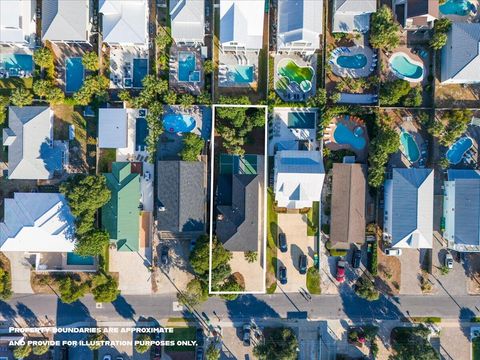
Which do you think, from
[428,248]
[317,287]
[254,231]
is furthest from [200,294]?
[428,248]

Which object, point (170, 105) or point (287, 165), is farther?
point (170, 105)

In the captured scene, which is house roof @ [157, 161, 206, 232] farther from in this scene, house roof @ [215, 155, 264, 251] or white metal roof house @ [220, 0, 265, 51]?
white metal roof house @ [220, 0, 265, 51]

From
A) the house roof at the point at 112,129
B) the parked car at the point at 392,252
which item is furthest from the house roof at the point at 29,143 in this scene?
the parked car at the point at 392,252

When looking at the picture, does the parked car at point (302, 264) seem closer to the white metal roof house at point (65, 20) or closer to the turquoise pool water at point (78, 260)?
the turquoise pool water at point (78, 260)

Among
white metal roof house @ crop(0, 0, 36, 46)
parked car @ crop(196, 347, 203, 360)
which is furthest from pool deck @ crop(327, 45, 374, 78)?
parked car @ crop(196, 347, 203, 360)

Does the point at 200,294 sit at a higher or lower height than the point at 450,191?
lower

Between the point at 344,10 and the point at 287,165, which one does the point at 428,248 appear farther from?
the point at 344,10
